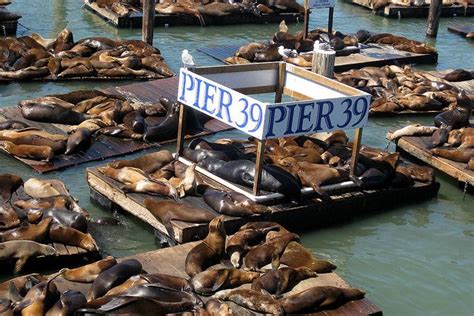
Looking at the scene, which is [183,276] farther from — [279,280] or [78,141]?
[78,141]

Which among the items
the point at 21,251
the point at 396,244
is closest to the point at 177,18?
Result: the point at 396,244

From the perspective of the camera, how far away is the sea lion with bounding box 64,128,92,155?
36.1 feet

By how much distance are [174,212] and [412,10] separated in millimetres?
16508

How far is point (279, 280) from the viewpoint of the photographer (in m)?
7.45

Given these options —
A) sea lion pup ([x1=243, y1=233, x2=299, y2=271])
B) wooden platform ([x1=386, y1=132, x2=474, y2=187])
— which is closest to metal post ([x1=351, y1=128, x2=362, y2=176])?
wooden platform ([x1=386, y1=132, x2=474, y2=187])

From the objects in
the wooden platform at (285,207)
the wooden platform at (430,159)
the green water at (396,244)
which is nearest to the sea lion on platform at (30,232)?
the green water at (396,244)

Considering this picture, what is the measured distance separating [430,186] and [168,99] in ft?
13.7

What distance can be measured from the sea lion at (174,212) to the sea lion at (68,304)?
2023 millimetres

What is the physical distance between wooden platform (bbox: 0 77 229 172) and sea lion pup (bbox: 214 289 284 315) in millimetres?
4054

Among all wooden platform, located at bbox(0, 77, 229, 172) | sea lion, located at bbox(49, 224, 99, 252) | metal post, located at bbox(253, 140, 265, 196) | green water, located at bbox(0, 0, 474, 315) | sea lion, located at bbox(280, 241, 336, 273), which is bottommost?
green water, located at bbox(0, 0, 474, 315)

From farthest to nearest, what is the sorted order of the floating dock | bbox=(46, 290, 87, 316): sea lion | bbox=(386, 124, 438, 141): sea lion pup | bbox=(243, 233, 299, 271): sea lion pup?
the floating dock
bbox=(386, 124, 438, 141): sea lion pup
bbox=(243, 233, 299, 271): sea lion pup
bbox=(46, 290, 87, 316): sea lion

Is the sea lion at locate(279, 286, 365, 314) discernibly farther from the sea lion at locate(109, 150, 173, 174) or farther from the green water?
the sea lion at locate(109, 150, 173, 174)

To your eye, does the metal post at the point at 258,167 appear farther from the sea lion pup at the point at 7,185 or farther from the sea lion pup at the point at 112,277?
the sea lion pup at the point at 7,185

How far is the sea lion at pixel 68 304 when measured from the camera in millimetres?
6574
